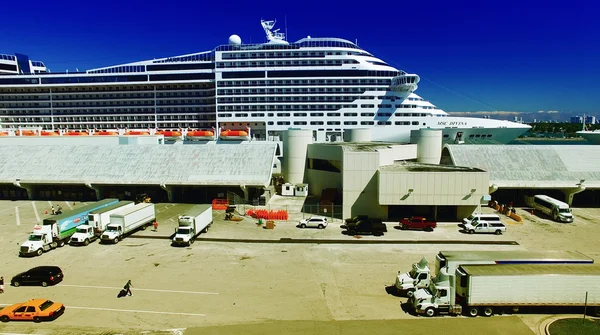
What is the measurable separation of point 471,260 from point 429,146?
1037 inches

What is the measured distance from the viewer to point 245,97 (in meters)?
65.2

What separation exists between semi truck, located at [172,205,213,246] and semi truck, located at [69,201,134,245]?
5730 mm

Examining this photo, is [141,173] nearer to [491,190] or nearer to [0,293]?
[0,293]

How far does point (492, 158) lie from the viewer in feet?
124

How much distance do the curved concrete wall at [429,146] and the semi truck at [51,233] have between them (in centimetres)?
3320

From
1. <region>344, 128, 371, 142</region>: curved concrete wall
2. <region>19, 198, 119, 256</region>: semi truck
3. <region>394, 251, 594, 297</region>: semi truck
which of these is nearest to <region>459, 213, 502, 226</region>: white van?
<region>394, 251, 594, 297</region>: semi truck

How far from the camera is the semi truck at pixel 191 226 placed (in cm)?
2419

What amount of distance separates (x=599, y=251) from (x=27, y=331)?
3053cm

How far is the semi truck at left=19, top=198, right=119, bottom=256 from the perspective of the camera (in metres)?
22.5

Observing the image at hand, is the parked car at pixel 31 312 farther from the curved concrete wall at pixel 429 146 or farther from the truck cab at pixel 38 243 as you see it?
the curved concrete wall at pixel 429 146

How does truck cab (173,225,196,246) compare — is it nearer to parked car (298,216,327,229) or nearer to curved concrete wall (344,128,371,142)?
parked car (298,216,327,229)

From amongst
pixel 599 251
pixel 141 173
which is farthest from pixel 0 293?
pixel 599 251

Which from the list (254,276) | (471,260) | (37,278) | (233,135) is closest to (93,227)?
(37,278)

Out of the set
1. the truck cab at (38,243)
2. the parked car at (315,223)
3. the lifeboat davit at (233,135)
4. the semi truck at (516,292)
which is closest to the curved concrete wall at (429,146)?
Answer: the parked car at (315,223)
